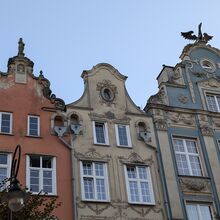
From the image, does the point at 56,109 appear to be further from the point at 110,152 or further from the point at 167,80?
the point at 167,80

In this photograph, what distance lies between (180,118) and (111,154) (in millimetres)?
4810

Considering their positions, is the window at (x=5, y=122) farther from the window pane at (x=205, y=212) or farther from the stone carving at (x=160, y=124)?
the window pane at (x=205, y=212)

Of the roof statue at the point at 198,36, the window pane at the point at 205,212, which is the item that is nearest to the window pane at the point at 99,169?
the window pane at the point at 205,212

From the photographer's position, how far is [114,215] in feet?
65.9

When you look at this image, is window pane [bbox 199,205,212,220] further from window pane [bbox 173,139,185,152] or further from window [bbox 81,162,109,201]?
window [bbox 81,162,109,201]

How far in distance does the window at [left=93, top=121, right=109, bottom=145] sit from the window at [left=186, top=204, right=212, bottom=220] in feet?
15.7

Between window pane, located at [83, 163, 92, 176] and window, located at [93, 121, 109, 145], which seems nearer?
window pane, located at [83, 163, 92, 176]

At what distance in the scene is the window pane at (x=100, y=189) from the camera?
20.6 metres

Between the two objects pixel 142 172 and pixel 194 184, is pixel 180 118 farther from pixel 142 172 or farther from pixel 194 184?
pixel 142 172

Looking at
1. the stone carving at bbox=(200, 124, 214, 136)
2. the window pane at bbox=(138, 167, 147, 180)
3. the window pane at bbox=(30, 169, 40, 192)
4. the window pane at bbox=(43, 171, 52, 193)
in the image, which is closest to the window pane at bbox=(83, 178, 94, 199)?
the window pane at bbox=(43, 171, 52, 193)

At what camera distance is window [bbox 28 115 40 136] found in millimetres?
21469

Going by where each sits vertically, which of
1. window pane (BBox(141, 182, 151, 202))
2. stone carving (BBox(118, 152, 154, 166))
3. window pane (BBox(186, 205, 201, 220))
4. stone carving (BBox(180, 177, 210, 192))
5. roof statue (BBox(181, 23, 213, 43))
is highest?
roof statue (BBox(181, 23, 213, 43))

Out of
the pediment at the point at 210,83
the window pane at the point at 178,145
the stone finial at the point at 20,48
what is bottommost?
the window pane at the point at 178,145

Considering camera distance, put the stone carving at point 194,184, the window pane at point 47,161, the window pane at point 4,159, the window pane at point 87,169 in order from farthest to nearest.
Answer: the stone carving at point 194,184 → the window pane at point 87,169 → the window pane at point 47,161 → the window pane at point 4,159
